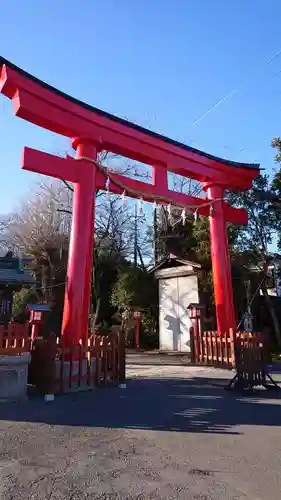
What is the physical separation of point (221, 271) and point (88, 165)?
18.8 feet

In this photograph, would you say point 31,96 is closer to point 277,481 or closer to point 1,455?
point 1,455

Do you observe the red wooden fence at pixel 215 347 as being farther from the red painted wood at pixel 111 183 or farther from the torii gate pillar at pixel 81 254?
the torii gate pillar at pixel 81 254

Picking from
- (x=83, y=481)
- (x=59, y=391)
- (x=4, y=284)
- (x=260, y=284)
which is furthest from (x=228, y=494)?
(x=260, y=284)

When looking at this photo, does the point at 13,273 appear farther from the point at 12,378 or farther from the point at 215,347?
the point at 215,347

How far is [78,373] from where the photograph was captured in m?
7.54

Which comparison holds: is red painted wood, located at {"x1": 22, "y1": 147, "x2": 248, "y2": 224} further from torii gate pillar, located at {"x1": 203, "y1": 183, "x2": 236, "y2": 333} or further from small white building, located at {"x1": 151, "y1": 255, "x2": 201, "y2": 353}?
small white building, located at {"x1": 151, "y1": 255, "x2": 201, "y2": 353}

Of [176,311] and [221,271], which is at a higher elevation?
[221,271]

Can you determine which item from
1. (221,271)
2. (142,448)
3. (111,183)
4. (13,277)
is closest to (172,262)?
(221,271)

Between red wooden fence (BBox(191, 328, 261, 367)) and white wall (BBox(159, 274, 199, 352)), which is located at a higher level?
white wall (BBox(159, 274, 199, 352))

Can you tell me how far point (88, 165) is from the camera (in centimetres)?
913

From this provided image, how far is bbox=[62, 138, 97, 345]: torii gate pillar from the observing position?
820cm

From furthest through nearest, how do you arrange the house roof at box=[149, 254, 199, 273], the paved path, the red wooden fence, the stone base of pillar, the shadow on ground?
1. the house roof at box=[149, 254, 199, 273]
2. the red wooden fence
3. the stone base of pillar
4. the shadow on ground
5. the paved path

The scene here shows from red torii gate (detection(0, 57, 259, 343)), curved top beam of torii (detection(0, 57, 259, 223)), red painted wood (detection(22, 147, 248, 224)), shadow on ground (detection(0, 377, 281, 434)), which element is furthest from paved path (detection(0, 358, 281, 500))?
curved top beam of torii (detection(0, 57, 259, 223))

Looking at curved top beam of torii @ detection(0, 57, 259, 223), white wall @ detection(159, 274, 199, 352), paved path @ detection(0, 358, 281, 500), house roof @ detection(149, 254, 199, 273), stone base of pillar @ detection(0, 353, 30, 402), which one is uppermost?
curved top beam of torii @ detection(0, 57, 259, 223)
